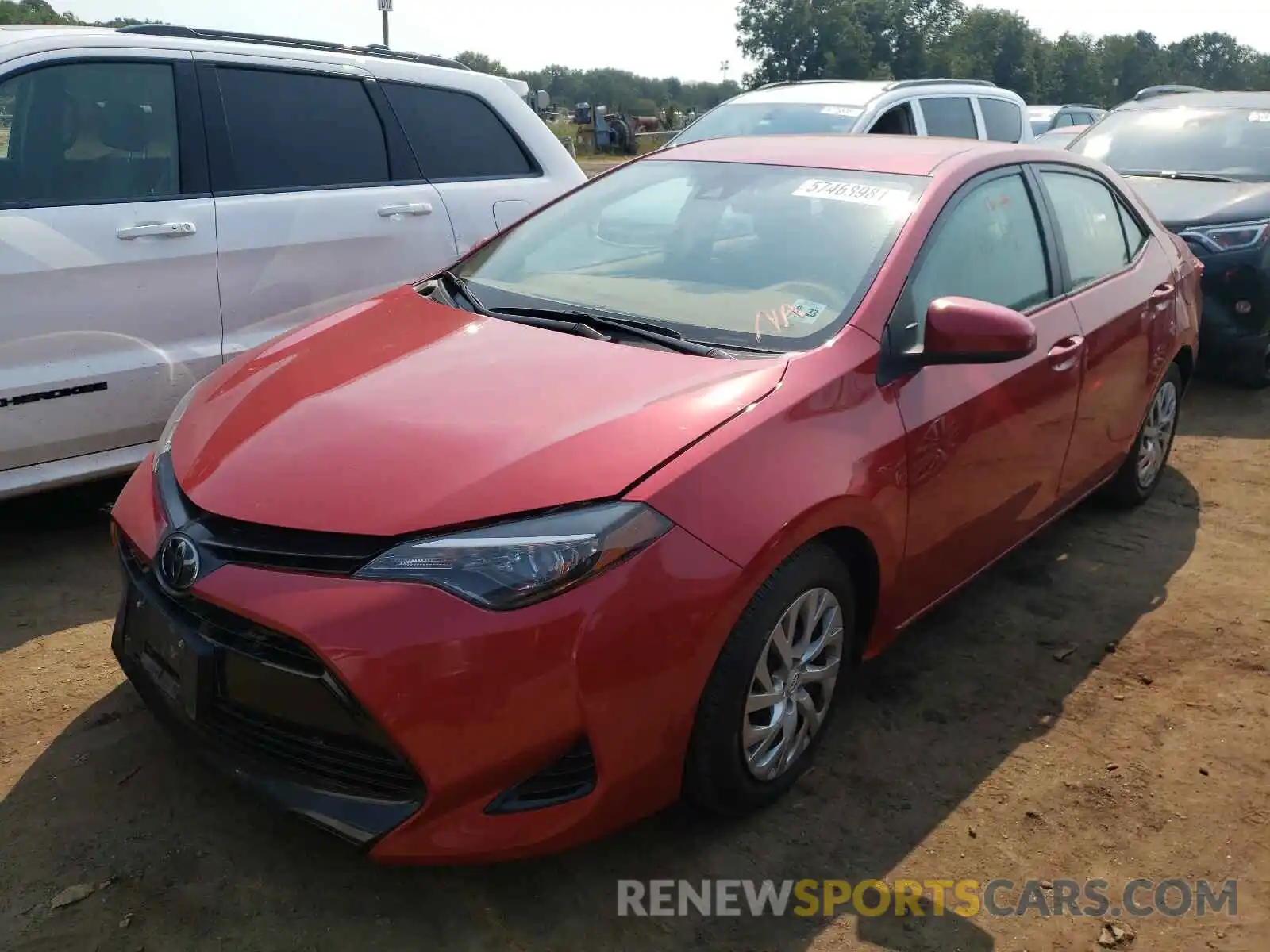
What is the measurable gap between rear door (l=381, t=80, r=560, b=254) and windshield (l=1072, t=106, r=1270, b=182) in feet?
13.9

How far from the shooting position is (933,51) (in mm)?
87438

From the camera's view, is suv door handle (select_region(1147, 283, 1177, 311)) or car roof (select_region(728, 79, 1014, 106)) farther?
car roof (select_region(728, 79, 1014, 106))

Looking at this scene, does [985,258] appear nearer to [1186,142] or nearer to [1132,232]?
[1132,232]

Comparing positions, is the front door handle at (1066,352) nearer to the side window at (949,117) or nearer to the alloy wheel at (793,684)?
the alloy wheel at (793,684)

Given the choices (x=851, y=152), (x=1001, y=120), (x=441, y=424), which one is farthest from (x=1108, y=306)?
(x=1001, y=120)

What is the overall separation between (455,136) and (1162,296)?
3069mm

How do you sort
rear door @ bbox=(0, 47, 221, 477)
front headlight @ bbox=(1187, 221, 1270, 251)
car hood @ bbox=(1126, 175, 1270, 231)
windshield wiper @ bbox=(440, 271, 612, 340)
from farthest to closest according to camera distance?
car hood @ bbox=(1126, 175, 1270, 231), front headlight @ bbox=(1187, 221, 1270, 251), rear door @ bbox=(0, 47, 221, 477), windshield wiper @ bbox=(440, 271, 612, 340)

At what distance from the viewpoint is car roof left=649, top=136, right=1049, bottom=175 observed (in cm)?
329

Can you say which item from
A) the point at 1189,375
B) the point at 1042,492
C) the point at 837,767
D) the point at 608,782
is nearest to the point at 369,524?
the point at 608,782

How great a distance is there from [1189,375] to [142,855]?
14.9ft

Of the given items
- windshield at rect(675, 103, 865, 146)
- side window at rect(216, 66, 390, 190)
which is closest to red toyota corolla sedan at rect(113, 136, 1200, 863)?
side window at rect(216, 66, 390, 190)

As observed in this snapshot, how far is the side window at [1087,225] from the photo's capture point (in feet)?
12.2

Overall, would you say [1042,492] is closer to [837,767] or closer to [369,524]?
[837,767]

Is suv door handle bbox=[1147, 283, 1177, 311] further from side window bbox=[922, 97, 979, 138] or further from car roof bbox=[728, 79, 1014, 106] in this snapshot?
side window bbox=[922, 97, 979, 138]
